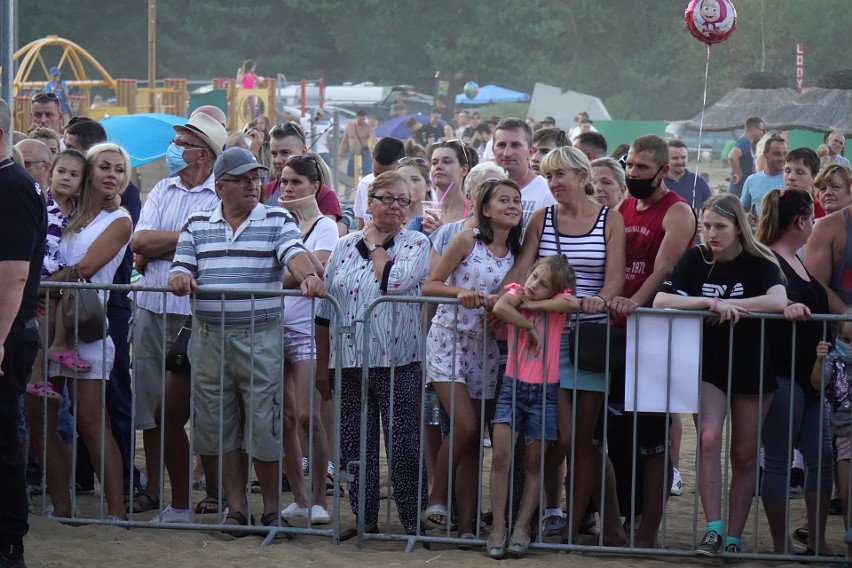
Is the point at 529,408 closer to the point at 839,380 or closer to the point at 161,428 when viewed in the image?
the point at 839,380

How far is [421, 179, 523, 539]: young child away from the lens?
19.9 ft

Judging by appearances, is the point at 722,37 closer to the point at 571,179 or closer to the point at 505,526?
the point at 571,179

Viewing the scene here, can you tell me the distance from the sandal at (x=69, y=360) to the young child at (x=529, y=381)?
2.12 meters

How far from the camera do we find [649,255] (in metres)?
6.26

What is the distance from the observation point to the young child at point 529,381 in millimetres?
5816

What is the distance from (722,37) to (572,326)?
780cm

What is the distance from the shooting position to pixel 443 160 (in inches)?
301

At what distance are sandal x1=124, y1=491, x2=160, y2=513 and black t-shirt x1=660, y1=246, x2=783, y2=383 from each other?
315cm

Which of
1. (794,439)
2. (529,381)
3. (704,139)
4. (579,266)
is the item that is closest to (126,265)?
(529,381)

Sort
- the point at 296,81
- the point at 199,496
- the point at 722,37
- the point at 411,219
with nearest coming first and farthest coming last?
the point at 199,496
the point at 411,219
the point at 722,37
the point at 296,81

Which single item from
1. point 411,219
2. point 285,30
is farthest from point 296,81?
point 411,219

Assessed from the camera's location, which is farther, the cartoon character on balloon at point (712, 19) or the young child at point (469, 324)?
the cartoon character on balloon at point (712, 19)

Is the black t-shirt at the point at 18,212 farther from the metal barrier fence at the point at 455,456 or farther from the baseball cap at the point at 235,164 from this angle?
the baseball cap at the point at 235,164

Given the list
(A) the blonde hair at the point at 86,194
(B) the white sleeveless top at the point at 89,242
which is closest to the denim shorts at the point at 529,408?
(B) the white sleeveless top at the point at 89,242
